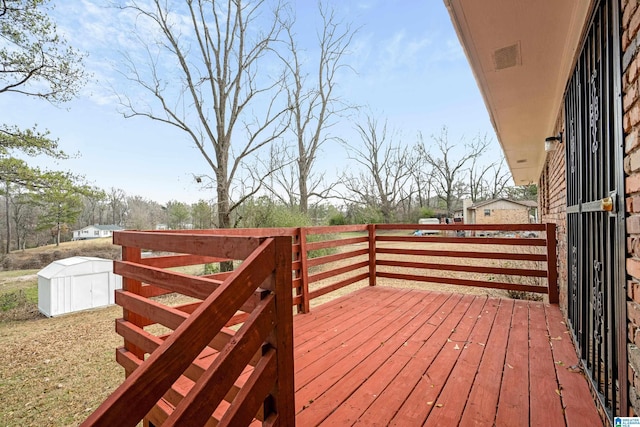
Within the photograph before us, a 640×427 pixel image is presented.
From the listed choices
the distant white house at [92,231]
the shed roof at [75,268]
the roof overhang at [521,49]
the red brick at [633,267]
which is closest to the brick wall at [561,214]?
the roof overhang at [521,49]

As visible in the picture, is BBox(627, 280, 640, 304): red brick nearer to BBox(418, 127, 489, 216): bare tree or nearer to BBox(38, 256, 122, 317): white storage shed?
Answer: BBox(38, 256, 122, 317): white storage shed

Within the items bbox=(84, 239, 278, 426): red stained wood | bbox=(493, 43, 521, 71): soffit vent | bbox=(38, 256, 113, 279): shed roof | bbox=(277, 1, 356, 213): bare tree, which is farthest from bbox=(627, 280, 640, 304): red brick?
bbox=(277, 1, 356, 213): bare tree

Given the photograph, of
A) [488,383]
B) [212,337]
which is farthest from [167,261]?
[488,383]

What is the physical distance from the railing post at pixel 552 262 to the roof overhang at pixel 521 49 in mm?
1432

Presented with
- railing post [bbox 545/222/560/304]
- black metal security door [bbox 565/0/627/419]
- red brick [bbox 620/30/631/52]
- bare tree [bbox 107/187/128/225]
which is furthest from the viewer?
bare tree [bbox 107/187/128/225]

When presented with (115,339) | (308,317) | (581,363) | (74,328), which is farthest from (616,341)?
(74,328)

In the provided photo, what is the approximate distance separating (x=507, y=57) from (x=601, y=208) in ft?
5.36

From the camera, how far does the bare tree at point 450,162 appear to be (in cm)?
2252

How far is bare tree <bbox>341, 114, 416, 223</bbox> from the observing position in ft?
67.4

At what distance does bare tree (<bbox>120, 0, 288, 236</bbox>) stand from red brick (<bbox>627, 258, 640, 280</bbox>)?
26.6ft

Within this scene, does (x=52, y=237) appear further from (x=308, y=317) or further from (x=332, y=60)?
(x=308, y=317)

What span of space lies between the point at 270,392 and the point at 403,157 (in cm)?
2196

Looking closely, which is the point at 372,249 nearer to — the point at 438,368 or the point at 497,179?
the point at 438,368

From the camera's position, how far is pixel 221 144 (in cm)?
876
